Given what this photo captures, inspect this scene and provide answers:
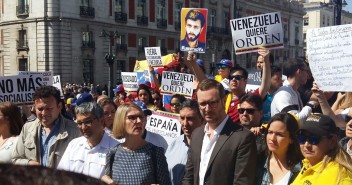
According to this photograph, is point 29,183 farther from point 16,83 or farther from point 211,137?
point 16,83

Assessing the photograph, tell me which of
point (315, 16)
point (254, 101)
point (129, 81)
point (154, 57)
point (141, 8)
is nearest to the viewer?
point (254, 101)

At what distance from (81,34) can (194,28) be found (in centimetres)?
2703

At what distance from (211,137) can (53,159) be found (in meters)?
1.60

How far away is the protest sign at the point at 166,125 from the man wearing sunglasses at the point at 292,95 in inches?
54.3

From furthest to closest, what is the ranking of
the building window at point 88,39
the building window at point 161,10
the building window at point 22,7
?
the building window at point 161,10
the building window at point 88,39
the building window at point 22,7

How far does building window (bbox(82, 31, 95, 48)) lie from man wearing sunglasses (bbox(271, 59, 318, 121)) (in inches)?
1170

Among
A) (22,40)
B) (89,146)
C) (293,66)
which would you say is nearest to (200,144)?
(89,146)

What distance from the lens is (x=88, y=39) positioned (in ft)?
114

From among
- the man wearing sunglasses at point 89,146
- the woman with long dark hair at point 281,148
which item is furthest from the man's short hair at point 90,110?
the woman with long dark hair at point 281,148

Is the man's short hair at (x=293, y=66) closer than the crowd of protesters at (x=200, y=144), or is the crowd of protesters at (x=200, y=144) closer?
the crowd of protesters at (x=200, y=144)

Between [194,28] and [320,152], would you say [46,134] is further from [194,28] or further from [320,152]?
[194,28]

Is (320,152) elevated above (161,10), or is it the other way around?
(161,10)

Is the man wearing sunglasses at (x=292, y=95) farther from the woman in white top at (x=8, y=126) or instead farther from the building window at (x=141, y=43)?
the building window at (x=141, y=43)

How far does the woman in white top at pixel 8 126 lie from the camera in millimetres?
4786
